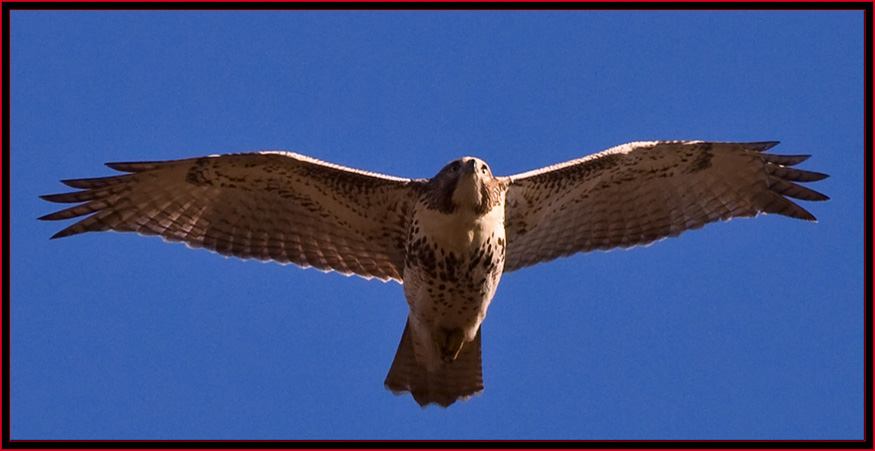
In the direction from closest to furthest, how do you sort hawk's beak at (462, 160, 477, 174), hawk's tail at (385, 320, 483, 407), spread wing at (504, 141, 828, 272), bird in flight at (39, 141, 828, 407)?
hawk's beak at (462, 160, 477, 174)
bird in flight at (39, 141, 828, 407)
spread wing at (504, 141, 828, 272)
hawk's tail at (385, 320, 483, 407)

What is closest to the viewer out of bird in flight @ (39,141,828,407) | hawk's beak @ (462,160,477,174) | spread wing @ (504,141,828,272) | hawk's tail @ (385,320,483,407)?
hawk's beak @ (462,160,477,174)

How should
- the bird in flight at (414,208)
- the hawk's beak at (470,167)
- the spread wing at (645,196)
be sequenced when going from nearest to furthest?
the hawk's beak at (470,167) → the bird in flight at (414,208) → the spread wing at (645,196)

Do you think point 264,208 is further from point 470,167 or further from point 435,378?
point 470,167

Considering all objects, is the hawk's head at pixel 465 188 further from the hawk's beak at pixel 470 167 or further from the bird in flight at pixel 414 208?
the bird in flight at pixel 414 208

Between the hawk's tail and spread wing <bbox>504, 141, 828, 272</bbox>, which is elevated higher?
spread wing <bbox>504, 141, 828, 272</bbox>

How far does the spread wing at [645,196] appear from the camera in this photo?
500 inches

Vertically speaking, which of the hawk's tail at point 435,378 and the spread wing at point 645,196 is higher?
the spread wing at point 645,196

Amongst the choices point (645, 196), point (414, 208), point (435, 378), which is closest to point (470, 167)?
point (414, 208)

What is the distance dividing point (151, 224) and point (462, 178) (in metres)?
2.96

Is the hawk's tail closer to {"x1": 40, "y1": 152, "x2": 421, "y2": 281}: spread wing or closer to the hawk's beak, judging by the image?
{"x1": 40, "y1": 152, "x2": 421, "y2": 281}: spread wing

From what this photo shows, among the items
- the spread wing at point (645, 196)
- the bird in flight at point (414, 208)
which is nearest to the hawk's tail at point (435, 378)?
the bird in flight at point (414, 208)

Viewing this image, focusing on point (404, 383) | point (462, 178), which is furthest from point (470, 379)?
point (462, 178)

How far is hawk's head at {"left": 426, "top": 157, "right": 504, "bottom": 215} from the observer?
1159 cm

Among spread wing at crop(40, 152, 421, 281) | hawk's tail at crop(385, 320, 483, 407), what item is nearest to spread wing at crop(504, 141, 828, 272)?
hawk's tail at crop(385, 320, 483, 407)
